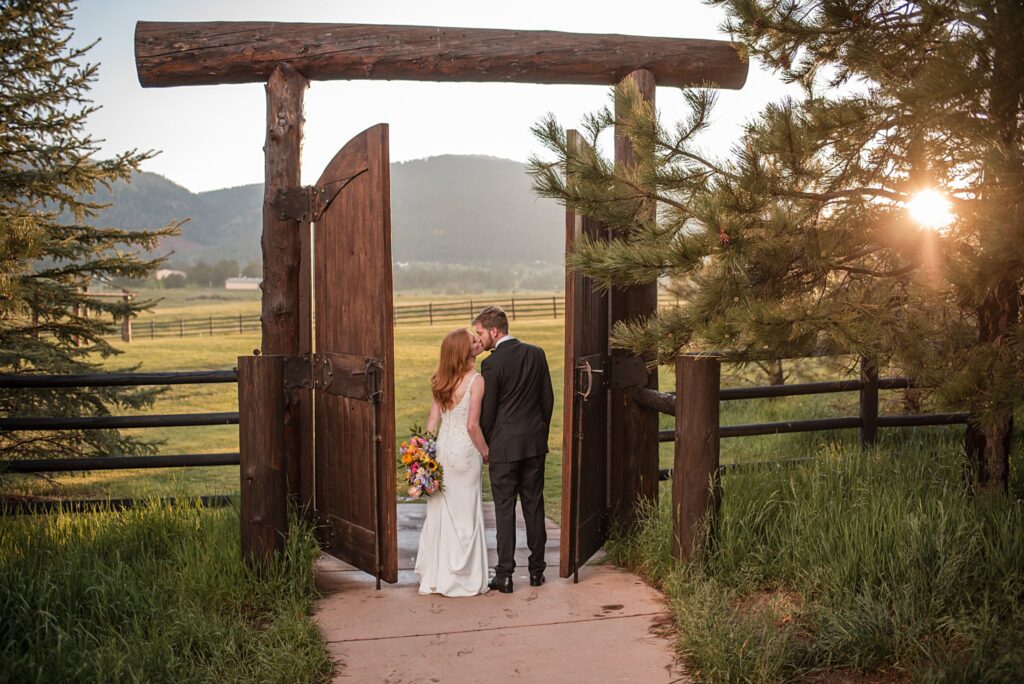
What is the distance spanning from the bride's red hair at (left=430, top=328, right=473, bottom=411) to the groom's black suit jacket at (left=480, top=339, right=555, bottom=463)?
0.14 m

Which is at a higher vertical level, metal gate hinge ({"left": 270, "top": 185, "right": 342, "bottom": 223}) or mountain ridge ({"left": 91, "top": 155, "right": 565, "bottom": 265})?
mountain ridge ({"left": 91, "top": 155, "right": 565, "bottom": 265})

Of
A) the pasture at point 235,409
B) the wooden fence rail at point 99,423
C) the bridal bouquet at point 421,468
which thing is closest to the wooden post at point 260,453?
the bridal bouquet at point 421,468

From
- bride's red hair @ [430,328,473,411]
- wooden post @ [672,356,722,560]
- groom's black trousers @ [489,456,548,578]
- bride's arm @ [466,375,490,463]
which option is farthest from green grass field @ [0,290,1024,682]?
bride's red hair @ [430,328,473,411]

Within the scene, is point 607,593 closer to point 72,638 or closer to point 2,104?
point 72,638

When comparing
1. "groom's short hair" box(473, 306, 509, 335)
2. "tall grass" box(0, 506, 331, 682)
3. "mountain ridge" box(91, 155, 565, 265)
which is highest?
"mountain ridge" box(91, 155, 565, 265)

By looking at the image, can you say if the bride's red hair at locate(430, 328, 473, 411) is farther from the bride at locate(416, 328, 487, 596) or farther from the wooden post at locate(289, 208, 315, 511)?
the wooden post at locate(289, 208, 315, 511)

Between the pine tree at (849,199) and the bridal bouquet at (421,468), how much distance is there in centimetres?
156

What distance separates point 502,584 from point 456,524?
0.47m

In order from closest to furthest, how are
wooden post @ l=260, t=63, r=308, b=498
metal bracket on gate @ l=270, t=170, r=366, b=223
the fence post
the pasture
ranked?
1. wooden post @ l=260, t=63, r=308, b=498
2. metal bracket on gate @ l=270, t=170, r=366, b=223
3. the fence post
4. the pasture

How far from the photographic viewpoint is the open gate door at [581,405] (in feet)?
18.9

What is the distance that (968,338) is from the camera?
4.78 m

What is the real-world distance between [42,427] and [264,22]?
3590mm

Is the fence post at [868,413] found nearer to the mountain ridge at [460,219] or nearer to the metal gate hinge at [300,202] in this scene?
the metal gate hinge at [300,202]

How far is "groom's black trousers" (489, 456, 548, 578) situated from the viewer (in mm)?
5758
